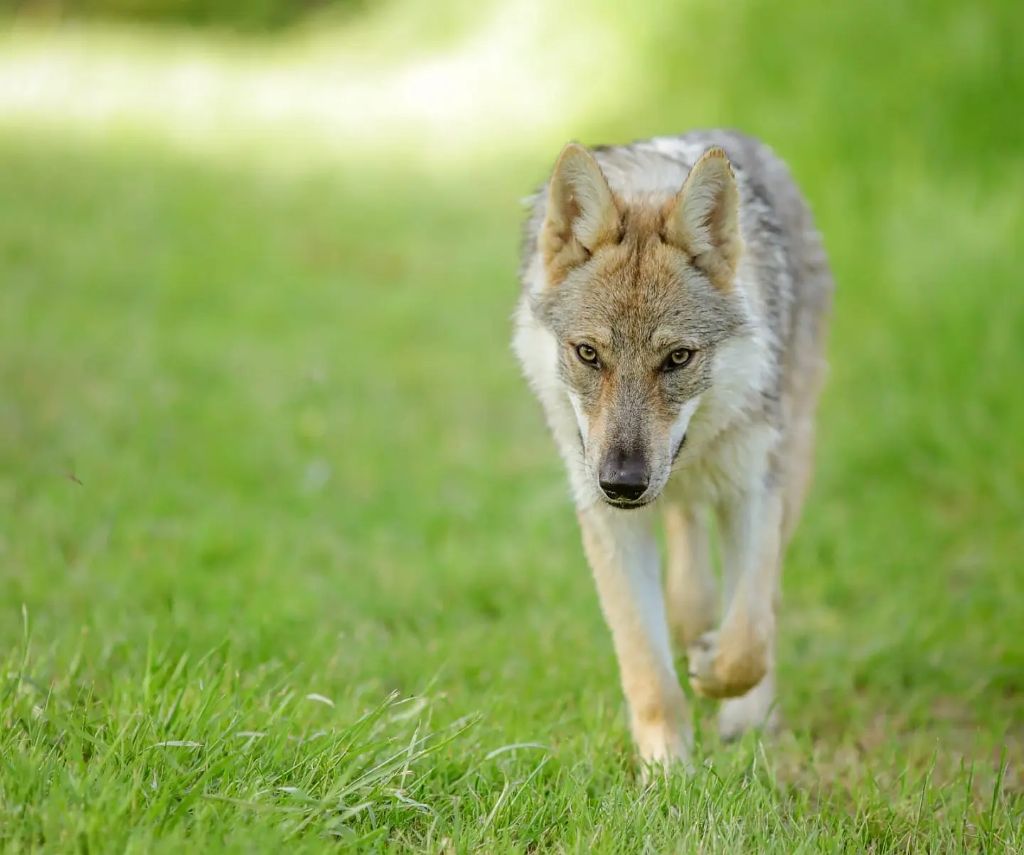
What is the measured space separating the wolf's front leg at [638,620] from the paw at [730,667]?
130mm

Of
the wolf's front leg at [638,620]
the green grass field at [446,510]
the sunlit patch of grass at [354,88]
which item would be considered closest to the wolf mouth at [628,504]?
the wolf's front leg at [638,620]

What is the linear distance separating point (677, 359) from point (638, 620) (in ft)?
2.96

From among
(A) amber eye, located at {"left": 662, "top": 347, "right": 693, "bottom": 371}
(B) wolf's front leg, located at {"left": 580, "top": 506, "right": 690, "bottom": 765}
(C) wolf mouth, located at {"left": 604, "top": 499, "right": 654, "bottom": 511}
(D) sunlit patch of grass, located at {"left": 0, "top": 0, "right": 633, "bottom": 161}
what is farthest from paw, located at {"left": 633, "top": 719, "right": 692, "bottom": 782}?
(D) sunlit patch of grass, located at {"left": 0, "top": 0, "right": 633, "bottom": 161}

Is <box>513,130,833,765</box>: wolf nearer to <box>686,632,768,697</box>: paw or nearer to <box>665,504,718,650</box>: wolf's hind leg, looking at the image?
<box>686,632,768,697</box>: paw

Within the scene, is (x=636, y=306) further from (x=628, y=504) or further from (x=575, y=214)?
(x=628, y=504)

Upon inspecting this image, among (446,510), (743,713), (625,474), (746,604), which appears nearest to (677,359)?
(625,474)

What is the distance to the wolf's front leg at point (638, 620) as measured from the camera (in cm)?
386

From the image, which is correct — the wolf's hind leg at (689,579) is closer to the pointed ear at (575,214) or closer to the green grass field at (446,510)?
the green grass field at (446,510)

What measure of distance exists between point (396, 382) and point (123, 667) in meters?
4.05

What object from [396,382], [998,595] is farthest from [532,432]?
[998,595]

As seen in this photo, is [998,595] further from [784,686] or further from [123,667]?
[123,667]

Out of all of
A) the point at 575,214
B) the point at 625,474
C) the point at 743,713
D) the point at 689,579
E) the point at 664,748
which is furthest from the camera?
the point at 689,579

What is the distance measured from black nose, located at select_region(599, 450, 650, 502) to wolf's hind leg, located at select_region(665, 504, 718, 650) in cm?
119

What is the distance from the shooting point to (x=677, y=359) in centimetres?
367
